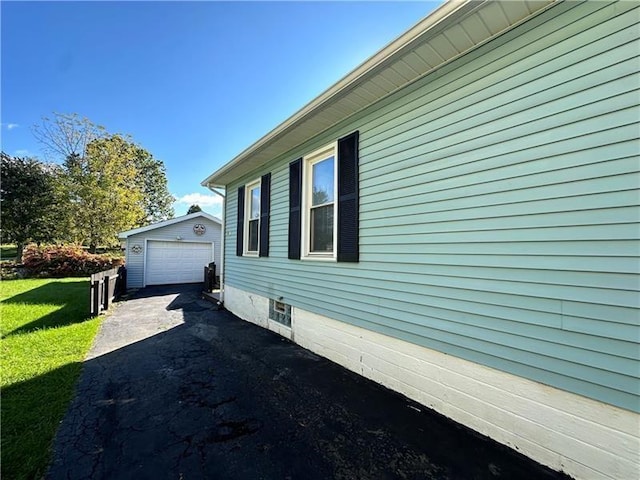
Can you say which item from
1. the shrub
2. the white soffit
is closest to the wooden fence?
the white soffit

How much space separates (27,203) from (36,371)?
67.4 feet

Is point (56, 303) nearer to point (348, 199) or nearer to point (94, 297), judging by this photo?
point (94, 297)

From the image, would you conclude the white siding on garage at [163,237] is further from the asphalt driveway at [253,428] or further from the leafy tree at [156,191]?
the leafy tree at [156,191]

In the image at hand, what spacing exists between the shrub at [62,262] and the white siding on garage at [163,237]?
426cm

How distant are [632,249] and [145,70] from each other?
9480 millimetres

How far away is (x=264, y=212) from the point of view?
5836mm

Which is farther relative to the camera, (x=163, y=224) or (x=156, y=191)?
(x=156, y=191)

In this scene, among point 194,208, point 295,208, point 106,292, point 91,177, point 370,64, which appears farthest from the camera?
point 194,208

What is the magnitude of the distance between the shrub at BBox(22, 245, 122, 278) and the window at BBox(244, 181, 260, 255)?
13.0 metres

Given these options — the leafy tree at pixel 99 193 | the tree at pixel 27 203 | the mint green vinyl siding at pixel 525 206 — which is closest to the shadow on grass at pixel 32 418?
the mint green vinyl siding at pixel 525 206

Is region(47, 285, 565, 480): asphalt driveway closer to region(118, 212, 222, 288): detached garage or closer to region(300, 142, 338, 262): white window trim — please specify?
region(300, 142, 338, 262): white window trim

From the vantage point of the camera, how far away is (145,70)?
6977 mm

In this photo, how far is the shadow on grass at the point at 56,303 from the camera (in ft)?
18.9

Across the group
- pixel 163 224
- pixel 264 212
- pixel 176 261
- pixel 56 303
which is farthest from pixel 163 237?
pixel 264 212
